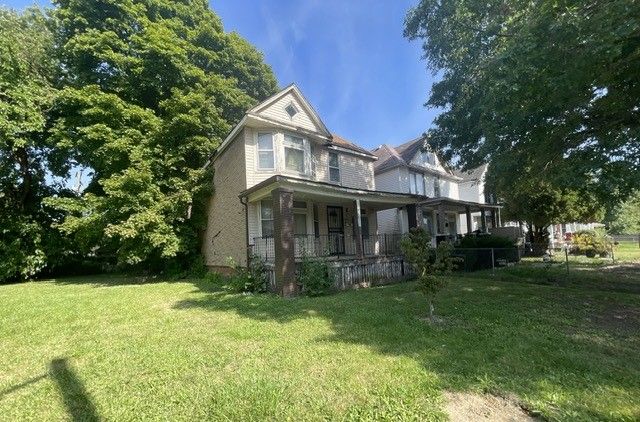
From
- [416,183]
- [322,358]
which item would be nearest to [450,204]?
[416,183]

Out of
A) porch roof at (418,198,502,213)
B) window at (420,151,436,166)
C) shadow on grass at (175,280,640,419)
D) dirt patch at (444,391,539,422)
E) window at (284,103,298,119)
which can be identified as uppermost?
window at (284,103,298,119)

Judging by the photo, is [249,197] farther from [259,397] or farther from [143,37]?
[143,37]

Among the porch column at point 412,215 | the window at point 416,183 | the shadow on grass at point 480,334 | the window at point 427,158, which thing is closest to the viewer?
the shadow on grass at point 480,334

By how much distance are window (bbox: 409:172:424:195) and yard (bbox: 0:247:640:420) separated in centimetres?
1280

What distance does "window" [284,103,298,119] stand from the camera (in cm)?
1395

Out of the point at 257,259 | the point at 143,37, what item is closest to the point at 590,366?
the point at 257,259

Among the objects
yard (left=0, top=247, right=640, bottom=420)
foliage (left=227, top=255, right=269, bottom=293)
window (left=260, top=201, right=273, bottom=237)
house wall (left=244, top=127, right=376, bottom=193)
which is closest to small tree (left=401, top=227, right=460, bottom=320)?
yard (left=0, top=247, right=640, bottom=420)

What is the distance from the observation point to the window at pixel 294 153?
1321cm

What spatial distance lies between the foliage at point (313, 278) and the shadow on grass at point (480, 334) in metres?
0.67

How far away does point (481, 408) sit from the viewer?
3092 mm

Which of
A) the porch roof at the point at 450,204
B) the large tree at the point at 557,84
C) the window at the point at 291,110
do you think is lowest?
the porch roof at the point at 450,204

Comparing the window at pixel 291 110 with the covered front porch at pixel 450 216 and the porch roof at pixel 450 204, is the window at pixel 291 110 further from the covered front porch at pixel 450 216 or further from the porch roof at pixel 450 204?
the porch roof at pixel 450 204

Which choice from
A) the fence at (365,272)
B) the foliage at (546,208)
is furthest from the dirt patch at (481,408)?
the foliage at (546,208)

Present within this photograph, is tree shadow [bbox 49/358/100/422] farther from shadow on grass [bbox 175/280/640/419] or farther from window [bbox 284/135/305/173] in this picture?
window [bbox 284/135/305/173]
